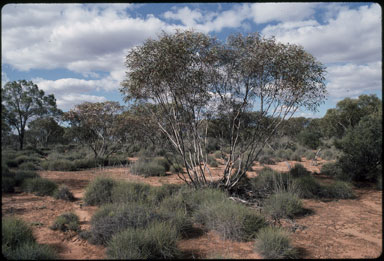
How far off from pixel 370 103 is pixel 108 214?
22798mm

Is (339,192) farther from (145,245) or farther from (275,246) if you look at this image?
(145,245)

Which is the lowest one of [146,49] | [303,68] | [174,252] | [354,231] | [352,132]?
[354,231]

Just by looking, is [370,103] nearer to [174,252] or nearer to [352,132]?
[352,132]

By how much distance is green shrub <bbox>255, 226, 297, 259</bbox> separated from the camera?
4.08 meters

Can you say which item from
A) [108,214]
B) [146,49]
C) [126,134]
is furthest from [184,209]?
[126,134]

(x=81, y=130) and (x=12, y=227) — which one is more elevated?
(x=81, y=130)

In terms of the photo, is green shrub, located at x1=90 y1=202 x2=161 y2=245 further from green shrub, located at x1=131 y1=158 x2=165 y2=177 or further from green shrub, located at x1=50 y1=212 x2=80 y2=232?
green shrub, located at x1=131 y1=158 x2=165 y2=177

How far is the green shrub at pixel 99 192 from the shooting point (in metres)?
7.29

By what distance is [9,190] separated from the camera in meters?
8.09

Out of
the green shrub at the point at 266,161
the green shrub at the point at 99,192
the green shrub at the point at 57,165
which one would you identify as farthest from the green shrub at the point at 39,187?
the green shrub at the point at 266,161

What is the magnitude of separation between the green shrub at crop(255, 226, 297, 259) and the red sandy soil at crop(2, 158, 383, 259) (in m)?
0.16

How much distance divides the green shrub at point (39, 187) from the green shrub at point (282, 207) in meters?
6.85

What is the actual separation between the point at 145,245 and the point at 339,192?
733cm

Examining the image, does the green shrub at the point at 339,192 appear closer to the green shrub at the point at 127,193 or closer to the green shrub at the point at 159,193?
the green shrub at the point at 159,193
